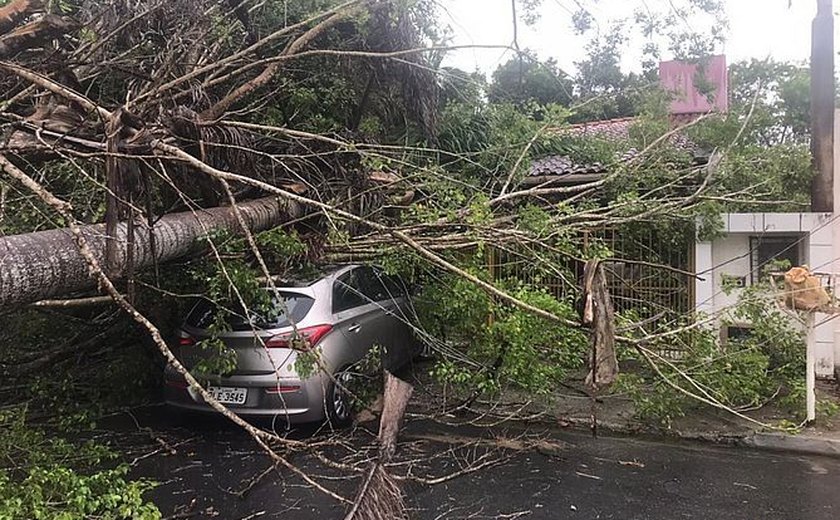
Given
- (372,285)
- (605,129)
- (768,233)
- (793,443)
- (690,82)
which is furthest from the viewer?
(605,129)

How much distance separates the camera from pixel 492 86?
366 inches

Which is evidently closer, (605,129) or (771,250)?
(771,250)

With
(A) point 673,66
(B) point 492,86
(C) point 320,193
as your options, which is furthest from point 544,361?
(A) point 673,66

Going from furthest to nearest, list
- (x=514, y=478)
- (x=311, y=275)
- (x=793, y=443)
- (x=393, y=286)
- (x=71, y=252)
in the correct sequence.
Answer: (x=393, y=286), (x=311, y=275), (x=793, y=443), (x=514, y=478), (x=71, y=252)

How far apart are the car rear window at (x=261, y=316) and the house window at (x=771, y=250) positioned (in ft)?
17.1

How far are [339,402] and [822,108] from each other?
640 centimetres

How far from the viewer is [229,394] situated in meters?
5.51

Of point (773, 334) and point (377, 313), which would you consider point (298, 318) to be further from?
point (773, 334)

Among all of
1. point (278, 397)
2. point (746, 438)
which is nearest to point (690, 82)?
point (746, 438)

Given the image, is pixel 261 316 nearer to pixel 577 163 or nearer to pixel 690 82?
pixel 577 163

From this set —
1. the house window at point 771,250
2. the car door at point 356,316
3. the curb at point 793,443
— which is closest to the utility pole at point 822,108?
the house window at point 771,250

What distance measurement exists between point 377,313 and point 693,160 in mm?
4332

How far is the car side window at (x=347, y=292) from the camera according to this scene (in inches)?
234

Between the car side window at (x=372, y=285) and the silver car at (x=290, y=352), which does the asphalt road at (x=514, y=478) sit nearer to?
the silver car at (x=290, y=352)
